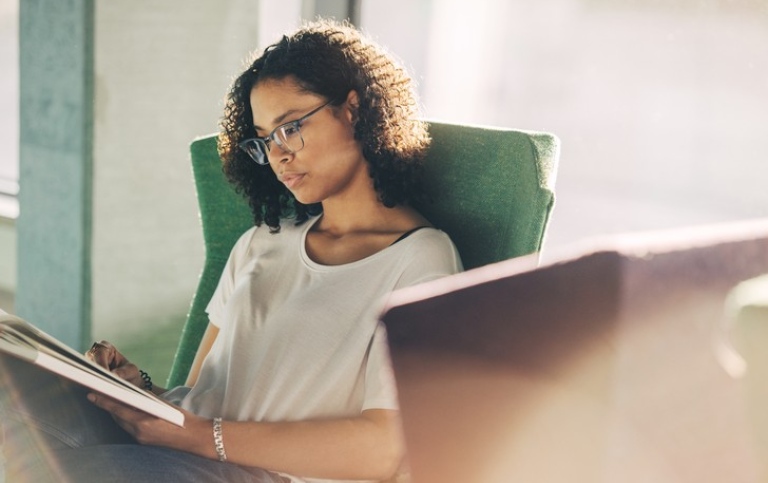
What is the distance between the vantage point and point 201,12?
2.67m

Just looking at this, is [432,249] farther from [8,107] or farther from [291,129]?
[8,107]

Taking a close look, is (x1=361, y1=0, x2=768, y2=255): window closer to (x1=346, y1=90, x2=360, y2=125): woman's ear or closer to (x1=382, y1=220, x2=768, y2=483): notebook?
(x1=346, y1=90, x2=360, y2=125): woman's ear

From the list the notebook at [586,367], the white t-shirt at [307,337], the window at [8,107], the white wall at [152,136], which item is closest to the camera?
the notebook at [586,367]

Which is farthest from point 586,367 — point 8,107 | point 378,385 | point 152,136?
point 8,107

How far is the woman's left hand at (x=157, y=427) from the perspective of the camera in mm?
1323

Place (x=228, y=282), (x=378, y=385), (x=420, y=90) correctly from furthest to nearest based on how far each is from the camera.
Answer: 1. (x=420, y=90)
2. (x=228, y=282)
3. (x=378, y=385)

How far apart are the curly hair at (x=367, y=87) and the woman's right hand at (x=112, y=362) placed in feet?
1.17

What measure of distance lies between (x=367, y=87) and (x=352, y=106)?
0.04m

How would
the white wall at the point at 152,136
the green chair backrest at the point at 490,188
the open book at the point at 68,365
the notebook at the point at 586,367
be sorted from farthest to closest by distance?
1. the white wall at the point at 152,136
2. the green chair backrest at the point at 490,188
3. the open book at the point at 68,365
4. the notebook at the point at 586,367

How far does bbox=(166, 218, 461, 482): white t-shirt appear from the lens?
4.44 feet

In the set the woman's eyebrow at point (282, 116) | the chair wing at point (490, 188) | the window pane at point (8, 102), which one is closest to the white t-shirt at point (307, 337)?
the chair wing at point (490, 188)

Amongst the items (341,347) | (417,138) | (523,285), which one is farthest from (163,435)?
(523,285)

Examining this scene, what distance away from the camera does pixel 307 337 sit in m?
1.42

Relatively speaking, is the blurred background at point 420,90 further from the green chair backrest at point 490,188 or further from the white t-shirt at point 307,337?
the white t-shirt at point 307,337
